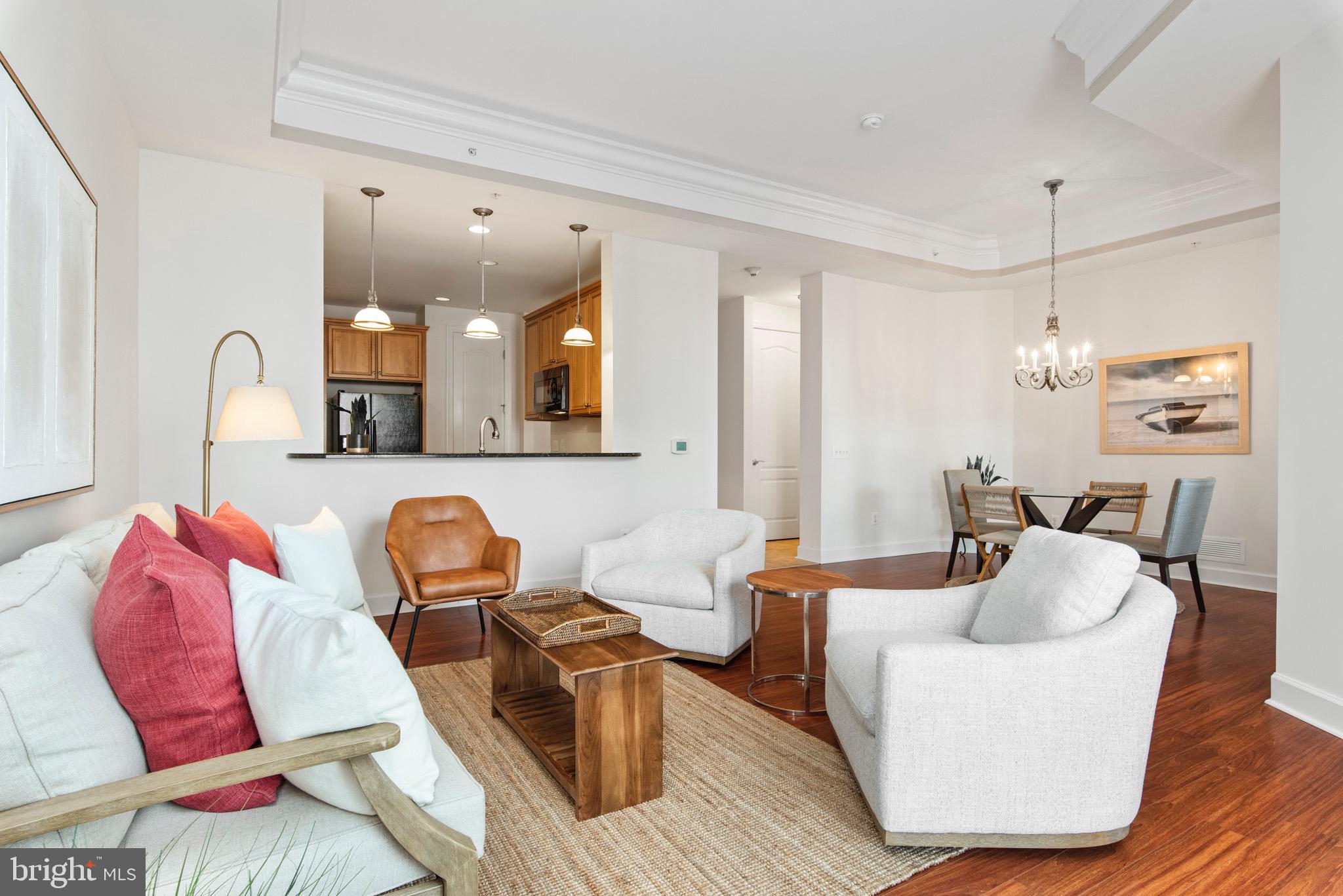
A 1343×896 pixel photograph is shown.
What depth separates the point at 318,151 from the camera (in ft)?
11.8

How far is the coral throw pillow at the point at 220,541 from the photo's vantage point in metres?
1.98

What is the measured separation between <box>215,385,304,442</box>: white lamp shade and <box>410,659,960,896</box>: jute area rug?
1372mm

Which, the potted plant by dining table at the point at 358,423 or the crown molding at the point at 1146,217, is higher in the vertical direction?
the crown molding at the point at 1146,217

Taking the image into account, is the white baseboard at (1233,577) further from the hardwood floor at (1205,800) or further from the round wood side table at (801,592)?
the round wood side table at (801,592)

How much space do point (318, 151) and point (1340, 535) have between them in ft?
15.9

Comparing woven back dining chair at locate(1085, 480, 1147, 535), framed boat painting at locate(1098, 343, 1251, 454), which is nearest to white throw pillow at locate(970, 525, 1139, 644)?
woven back dining chair at locate(1085, 480, 1147, 535)

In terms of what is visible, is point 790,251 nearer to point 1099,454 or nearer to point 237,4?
point 1099,454

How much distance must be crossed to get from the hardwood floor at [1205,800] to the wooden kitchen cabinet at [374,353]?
4.21 metres

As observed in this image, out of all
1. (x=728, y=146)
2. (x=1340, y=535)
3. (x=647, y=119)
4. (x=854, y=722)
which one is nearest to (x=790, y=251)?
(x=728, y=146)

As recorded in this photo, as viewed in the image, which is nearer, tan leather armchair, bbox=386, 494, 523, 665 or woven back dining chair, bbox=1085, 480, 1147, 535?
tan leather armchair, bbox=386, 494, 523, 665

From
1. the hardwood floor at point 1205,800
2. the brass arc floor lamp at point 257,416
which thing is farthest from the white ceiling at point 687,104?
the hardwood floor at point 1205,800

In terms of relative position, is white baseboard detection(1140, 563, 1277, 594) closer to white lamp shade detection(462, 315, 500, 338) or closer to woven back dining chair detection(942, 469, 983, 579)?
woven back dining chair detection(942, 469, 983, 579)

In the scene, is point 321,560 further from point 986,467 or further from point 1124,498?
point 986,467

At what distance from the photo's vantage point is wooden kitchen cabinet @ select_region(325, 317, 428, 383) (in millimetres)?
6949
